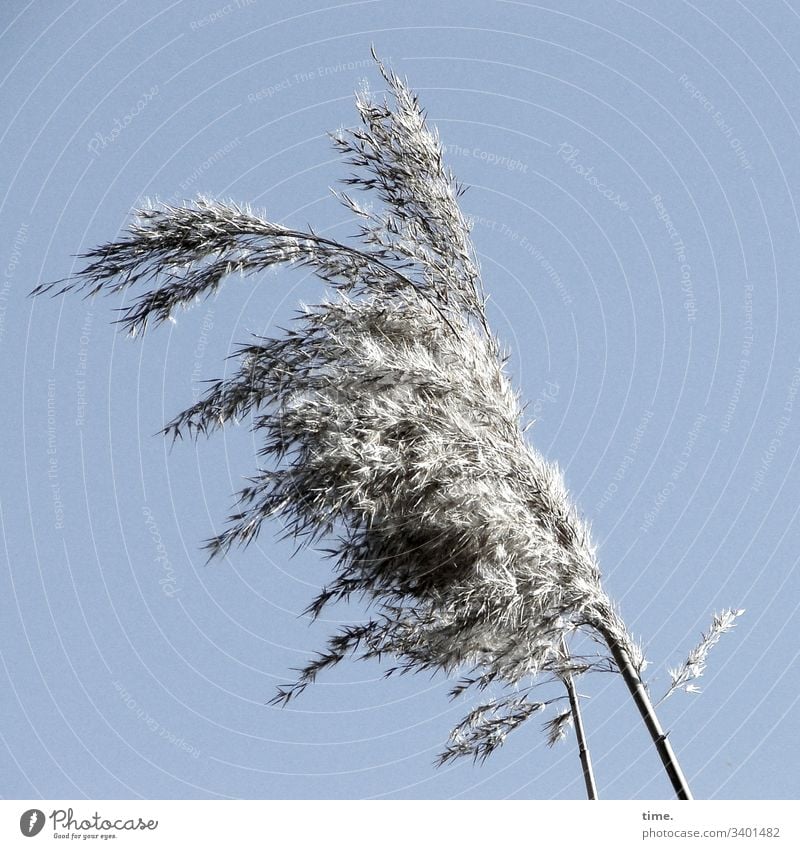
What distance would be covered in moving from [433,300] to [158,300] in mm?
955

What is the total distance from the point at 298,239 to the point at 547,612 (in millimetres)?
1539

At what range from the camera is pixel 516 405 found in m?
4.09

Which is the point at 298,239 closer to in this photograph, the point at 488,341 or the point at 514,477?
the point at 488,341

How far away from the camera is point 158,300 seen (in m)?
4.13
